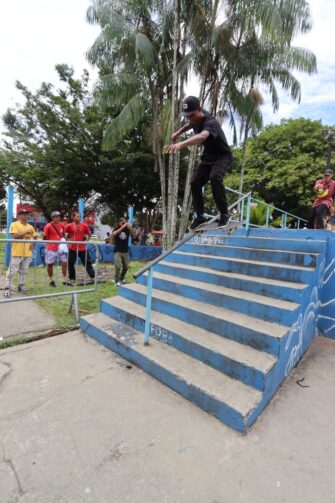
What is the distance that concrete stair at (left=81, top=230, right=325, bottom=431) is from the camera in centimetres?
245

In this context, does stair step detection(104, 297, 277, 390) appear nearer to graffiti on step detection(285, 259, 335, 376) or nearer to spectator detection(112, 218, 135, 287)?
graffiti on step detection(285, 259, 335, 376)

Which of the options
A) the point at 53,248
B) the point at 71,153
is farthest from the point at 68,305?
the point at 71,153

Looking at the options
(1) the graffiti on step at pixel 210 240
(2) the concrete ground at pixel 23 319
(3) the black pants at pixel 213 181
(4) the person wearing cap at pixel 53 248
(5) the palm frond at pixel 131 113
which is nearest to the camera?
(3) the black pants at pixel 213 181

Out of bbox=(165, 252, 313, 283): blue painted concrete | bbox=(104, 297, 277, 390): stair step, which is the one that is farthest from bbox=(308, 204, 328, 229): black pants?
bbox=(104, 297, 277, 390): stair step

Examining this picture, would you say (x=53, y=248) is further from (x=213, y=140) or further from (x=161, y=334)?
(x=213, y=140)

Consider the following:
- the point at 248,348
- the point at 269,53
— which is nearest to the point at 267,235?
the point at 248,348

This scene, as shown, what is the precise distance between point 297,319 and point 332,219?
19.3 ft

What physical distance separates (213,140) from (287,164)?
1731 centimetres

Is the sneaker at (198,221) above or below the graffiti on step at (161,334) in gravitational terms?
above

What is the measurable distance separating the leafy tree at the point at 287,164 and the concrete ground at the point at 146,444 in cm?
1661

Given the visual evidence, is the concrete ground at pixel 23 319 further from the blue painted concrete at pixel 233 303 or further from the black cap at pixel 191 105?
the black cap at pixel 191 105

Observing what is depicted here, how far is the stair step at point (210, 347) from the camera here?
246 cm

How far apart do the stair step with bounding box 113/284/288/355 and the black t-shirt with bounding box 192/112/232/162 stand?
1877mm

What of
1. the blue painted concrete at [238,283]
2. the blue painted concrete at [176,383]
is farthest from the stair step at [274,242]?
the blue painted concrete at [176,383]
